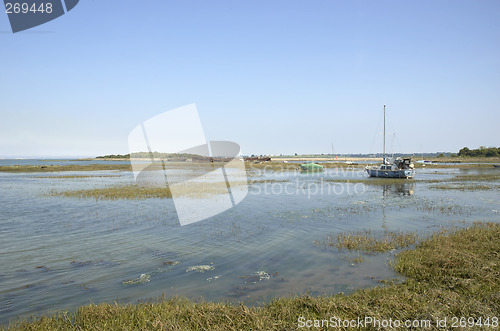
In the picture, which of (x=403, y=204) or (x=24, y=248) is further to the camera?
(x=403, y=204)

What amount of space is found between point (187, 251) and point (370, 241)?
9063 mm

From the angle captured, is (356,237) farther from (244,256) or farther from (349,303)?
(349,303)

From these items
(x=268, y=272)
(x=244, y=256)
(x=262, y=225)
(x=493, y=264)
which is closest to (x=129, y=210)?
(x=262, y=225)

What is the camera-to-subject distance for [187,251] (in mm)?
14289

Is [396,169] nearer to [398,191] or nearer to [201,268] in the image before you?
[398,191]

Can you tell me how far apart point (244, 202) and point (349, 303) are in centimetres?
2221

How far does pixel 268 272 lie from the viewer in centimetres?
1141

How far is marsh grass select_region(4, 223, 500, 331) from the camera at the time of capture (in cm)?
682

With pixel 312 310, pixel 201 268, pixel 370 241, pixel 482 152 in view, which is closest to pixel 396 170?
pixel 370 241

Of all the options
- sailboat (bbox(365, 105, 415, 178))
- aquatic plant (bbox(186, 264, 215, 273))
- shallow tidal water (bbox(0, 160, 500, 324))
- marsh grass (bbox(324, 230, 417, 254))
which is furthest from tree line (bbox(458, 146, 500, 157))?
aquatic plant (bbox(186, 264, 215, 273))

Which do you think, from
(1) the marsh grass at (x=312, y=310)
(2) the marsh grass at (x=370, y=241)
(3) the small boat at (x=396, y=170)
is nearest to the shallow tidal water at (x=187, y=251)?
(2) the marsh grass at (x=370, y=241)

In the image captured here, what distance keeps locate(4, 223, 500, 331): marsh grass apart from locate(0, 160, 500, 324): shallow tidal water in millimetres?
1230

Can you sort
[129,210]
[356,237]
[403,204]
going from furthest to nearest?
[403,204] < [129,210] < [356,237]

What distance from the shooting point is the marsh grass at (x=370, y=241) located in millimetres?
13966
